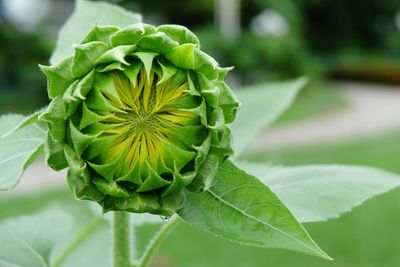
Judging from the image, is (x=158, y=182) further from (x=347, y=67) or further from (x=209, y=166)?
(x=347, y=67)

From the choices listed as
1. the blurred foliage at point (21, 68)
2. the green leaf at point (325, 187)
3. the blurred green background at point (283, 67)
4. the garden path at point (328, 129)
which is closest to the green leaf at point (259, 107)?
the green leaf at point (325, 187)

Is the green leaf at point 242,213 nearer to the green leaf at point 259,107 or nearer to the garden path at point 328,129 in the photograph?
the green leaf at point 259,107

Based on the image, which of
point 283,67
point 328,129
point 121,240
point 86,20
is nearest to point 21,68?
point 328,129

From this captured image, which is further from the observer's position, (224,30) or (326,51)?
(326,51)

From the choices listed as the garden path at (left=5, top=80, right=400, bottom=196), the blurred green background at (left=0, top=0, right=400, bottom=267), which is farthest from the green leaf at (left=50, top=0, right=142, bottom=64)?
the garden path at (left=5, top=80, right=400, bottom=196)

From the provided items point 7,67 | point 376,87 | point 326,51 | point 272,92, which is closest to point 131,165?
point 272,92

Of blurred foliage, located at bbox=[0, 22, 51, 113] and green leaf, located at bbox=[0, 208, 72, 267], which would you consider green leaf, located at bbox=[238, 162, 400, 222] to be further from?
blurred foliage, located at bbox=[0, 22, 51, 113]
